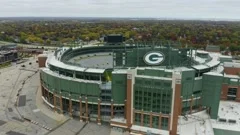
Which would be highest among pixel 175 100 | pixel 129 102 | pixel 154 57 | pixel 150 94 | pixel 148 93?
pixel 154 57

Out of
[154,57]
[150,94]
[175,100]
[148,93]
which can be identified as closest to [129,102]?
[148,93]

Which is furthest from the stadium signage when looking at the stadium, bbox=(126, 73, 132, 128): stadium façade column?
bbox=(126, 73, 132, 128): stadium façade column

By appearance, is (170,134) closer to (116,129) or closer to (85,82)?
(116,129)

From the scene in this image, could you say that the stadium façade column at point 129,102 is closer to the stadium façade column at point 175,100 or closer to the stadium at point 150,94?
the stadium at point 150,94

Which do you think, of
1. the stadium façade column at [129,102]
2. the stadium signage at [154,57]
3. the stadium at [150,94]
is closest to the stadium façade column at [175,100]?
the stadium at [150,94]

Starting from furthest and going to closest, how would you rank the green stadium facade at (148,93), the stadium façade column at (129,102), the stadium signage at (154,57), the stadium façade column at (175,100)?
the stadium signage at (154,57) < the stadium façade column at (129,102) < the green stadium facade at (148,93) < the stadium façade column at (175,100)

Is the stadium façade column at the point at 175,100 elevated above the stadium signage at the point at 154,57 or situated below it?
below

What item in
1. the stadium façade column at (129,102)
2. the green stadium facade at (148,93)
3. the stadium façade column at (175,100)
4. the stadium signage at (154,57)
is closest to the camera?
the stadium façade column at (175,100)

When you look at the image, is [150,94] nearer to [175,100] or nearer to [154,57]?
[175,100]

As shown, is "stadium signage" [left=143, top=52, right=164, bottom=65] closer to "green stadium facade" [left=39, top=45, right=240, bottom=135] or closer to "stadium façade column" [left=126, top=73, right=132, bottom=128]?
"green stadium facade" [left=39, top=45, right=240, bottom=135]
